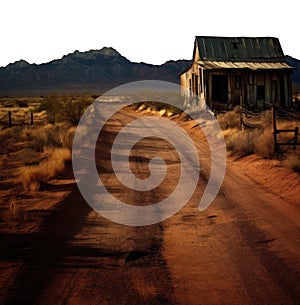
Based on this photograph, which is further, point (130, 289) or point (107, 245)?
point (107, 245)

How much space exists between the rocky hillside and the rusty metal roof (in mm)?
100878

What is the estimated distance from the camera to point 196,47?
28.1m

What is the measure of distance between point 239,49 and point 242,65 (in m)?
2.86

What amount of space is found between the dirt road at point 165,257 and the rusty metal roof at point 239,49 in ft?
66.8

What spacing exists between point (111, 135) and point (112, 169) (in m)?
7.43

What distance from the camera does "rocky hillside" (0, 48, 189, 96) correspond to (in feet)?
438

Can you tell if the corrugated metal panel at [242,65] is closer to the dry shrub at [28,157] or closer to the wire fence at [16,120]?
the wire fence at [16,120]

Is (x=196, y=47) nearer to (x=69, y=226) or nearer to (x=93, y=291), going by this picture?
(x=69, y=226)

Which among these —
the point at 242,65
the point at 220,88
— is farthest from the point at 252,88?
the point at 220,88

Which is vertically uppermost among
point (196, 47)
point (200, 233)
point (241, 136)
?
point (196, 47)

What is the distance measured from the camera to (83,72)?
148 metres

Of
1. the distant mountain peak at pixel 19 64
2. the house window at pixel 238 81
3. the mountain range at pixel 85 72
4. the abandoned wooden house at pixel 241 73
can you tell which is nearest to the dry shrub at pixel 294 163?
the abandoned wooden house at pixel 241 73

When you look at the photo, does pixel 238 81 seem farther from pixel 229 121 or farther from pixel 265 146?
pixel 265 146

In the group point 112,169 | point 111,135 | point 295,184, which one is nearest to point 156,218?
point 295,184
